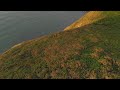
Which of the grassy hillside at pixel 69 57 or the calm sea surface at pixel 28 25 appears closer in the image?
the grassy hillside at pixel 69 57

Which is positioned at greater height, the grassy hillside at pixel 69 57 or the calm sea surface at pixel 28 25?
the grassy hillside at pixel 69 57

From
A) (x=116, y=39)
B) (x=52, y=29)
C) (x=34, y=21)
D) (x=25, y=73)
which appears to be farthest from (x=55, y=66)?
(x=34, y=21)

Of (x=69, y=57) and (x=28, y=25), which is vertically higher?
(x=69, y=57)

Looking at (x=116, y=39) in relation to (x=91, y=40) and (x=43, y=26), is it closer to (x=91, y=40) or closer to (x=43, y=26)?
(x=91, y=40)

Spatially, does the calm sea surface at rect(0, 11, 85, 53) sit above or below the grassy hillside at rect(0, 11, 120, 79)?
below
